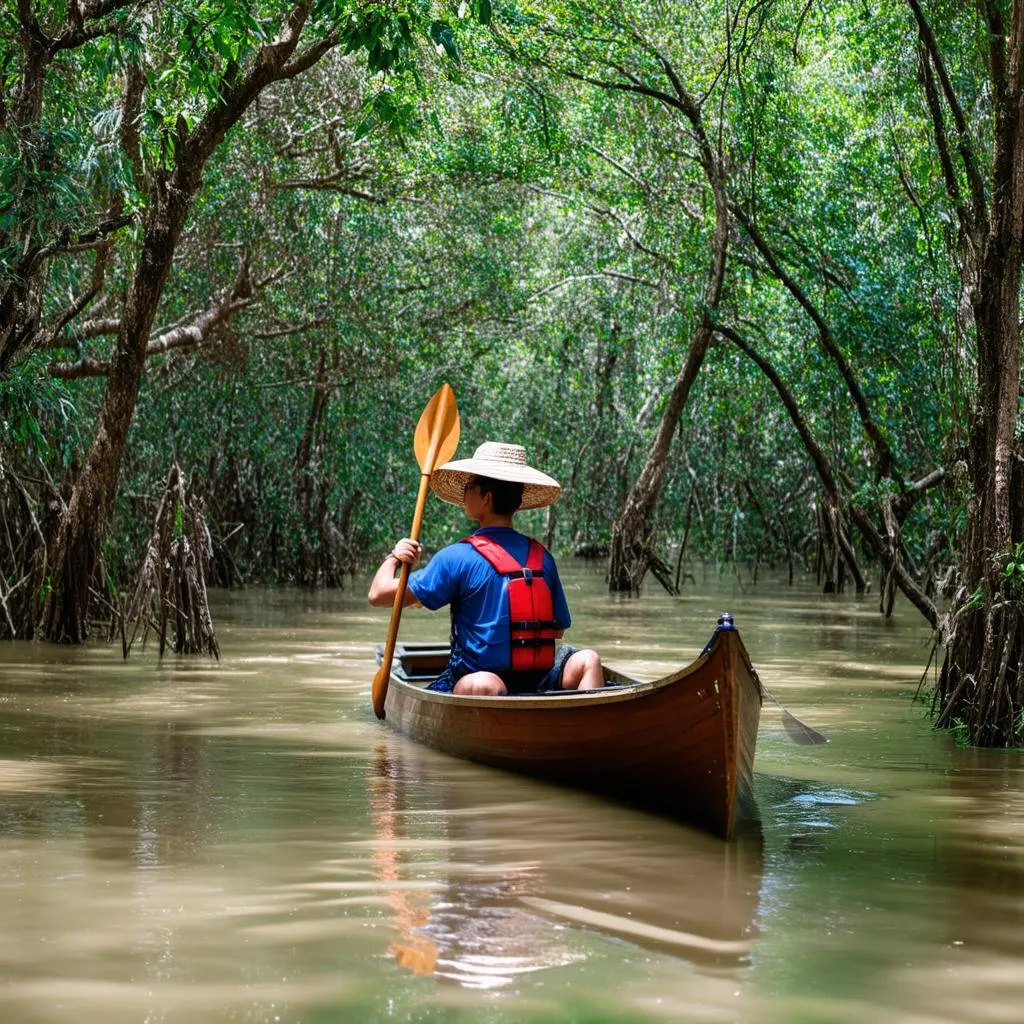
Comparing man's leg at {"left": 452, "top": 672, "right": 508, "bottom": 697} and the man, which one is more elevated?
the man

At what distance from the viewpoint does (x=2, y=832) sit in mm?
4902

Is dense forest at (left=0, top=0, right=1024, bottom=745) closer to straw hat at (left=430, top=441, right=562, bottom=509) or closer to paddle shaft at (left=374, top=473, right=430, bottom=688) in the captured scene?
straw hat at (left=430, top=441, right=562, bottom=509)

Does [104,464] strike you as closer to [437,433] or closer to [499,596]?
[437,433]

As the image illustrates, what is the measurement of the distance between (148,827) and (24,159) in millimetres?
4758

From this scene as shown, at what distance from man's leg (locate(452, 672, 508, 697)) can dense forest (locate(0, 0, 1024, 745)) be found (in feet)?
6.82

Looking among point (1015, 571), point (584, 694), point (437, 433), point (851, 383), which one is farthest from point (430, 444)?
point (851, 383)

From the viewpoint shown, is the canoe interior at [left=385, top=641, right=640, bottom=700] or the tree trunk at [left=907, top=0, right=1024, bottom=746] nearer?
the tree trunk at [left=907, top=0, right=1024, bottom=746]

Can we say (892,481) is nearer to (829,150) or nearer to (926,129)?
(829,150)

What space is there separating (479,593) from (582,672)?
19.9 inches

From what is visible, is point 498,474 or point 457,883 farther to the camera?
point 498,474

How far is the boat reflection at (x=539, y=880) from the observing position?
375cm

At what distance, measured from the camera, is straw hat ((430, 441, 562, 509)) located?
642cm

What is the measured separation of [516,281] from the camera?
20.4 m

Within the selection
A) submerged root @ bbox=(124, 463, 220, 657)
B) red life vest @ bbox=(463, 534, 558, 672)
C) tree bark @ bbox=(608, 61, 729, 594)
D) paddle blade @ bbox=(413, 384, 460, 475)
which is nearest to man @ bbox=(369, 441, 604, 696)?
red life vest @ bbox=(463, 534, 558, 672)
